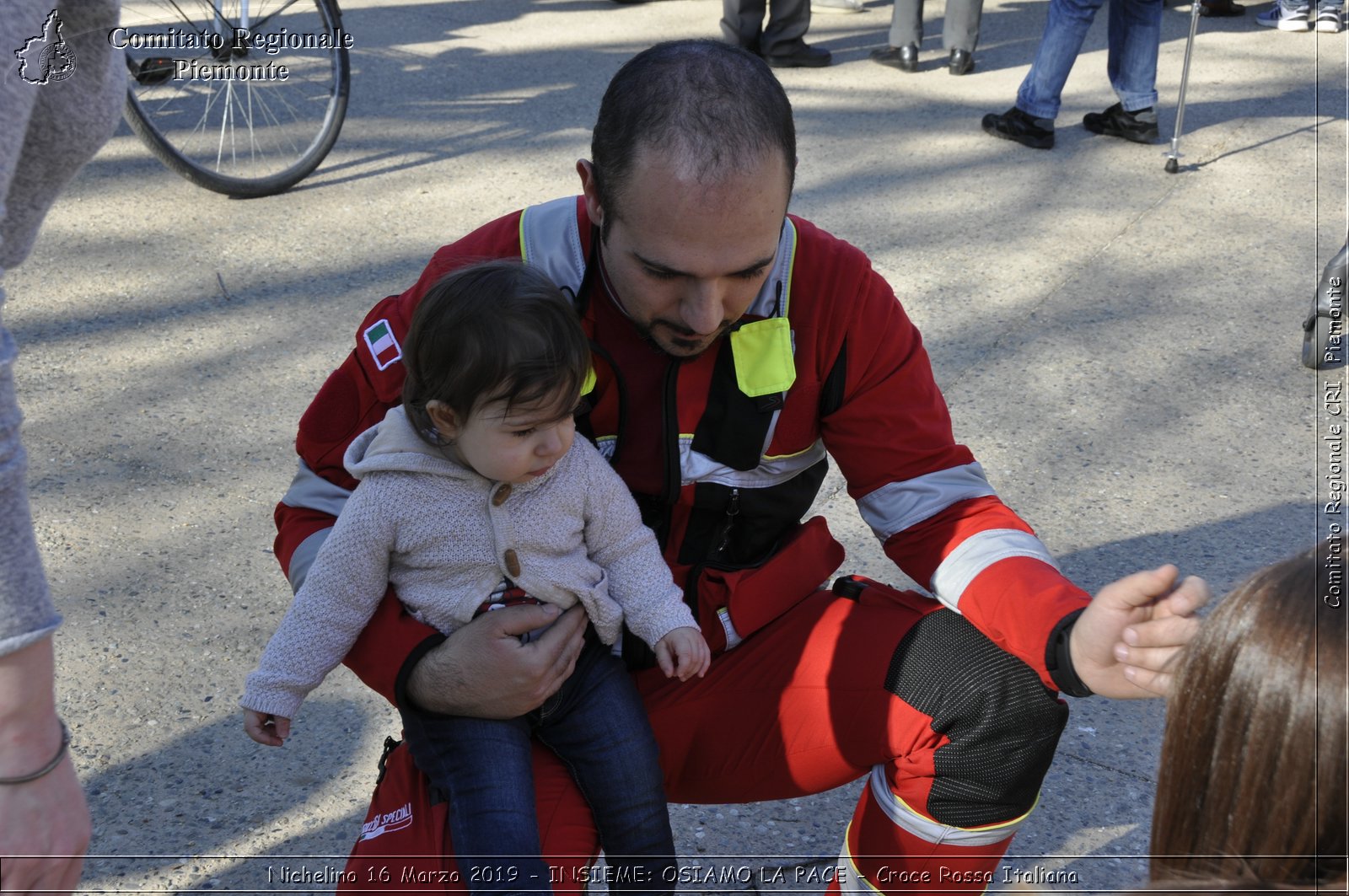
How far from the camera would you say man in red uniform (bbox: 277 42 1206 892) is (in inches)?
69.4

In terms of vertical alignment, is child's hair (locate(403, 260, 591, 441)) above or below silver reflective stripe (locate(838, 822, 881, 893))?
above

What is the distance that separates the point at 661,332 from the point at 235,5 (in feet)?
12.7

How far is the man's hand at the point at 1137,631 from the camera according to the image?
1562 millimetres

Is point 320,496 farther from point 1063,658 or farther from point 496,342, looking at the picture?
point 1063,658

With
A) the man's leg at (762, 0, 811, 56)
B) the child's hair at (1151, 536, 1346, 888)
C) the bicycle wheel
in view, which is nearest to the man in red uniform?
the child's hair at (1151, 536, 1346, 888)

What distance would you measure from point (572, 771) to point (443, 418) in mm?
551

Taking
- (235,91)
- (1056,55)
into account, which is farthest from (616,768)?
(1056,55)

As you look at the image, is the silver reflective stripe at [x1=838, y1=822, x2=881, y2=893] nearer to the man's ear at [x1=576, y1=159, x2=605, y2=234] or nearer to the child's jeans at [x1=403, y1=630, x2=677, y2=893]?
the child's jeans at [x1=403, y1=630, x2=677, y2=893]

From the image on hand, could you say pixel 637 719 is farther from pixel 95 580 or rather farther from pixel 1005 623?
pixel 95 580

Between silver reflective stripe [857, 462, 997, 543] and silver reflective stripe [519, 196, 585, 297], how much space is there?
60 centimetres

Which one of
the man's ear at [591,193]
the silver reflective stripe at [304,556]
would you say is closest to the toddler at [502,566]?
the silver reflective stripe at [304,556]

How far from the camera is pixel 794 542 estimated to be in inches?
80.9

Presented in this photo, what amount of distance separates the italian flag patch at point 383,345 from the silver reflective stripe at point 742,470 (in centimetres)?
46

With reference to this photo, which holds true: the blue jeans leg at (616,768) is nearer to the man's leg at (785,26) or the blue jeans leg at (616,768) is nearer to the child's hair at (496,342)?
the child's hair at (496,342)
